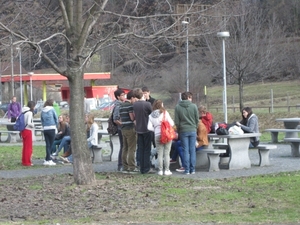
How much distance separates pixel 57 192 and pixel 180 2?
5.62 metres

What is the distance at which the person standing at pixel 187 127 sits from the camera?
1555cm

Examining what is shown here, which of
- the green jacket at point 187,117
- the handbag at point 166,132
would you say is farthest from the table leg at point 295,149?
the handbag at point 166,132

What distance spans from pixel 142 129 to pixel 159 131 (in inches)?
16.8

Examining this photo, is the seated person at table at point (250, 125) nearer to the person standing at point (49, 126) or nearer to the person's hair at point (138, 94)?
the person's hair at point (138, 94)

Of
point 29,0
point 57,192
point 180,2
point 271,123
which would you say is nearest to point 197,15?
point 180,2

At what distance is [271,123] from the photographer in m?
Answer: 36.2

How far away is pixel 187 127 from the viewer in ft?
51.0

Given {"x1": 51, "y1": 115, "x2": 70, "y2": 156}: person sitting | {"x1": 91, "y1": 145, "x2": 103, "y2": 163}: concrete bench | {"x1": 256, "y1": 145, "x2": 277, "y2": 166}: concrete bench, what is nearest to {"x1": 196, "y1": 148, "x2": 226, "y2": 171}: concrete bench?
{"x1": 256, "y1": 145, "x2": 277, "y2": 166}: concrete bench

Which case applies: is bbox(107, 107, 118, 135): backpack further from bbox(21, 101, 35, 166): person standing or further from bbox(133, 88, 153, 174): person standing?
bbox(21, 101, 35, 166): person standing

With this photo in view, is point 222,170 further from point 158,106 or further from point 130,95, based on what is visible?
point 130,95

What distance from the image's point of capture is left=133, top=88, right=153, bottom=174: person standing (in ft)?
50.8

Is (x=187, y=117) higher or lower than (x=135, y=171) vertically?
higher

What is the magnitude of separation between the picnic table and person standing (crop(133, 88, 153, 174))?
199 cm

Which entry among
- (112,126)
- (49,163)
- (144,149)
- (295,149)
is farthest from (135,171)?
(295,149)
